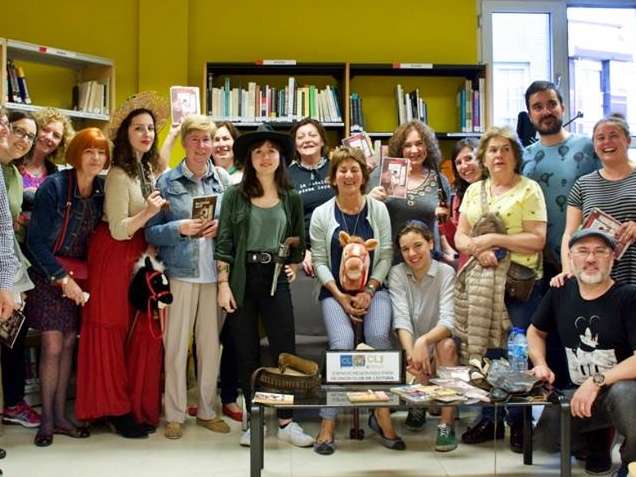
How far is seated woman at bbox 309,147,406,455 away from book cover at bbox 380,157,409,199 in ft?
0.36

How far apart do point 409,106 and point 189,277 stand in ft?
10.8

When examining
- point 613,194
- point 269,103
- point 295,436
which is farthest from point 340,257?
point 269,103

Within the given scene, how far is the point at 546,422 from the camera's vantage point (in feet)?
10.2

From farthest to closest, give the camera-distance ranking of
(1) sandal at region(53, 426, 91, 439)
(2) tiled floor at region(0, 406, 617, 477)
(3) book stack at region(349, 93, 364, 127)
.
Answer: (3) book stack at region(349, 93, 364, 127) < (1) sandal at region(53, 426, 91, 439) < (2) tiled floor at region(0, 406, 617, 477)

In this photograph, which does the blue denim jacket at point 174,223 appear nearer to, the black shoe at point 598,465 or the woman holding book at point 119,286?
the woman holding book at point 119,286

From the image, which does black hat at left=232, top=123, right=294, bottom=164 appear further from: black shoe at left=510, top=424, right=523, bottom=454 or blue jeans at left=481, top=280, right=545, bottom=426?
black shoe at left=510, top=424, right=523, bottom=454

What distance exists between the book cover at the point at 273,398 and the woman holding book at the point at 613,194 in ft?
4.26

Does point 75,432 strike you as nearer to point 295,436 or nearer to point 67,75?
point 295,436

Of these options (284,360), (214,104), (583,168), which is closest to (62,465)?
(284,360)

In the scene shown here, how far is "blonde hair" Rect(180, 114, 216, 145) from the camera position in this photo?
3.63 meters

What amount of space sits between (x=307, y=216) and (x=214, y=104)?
228cm

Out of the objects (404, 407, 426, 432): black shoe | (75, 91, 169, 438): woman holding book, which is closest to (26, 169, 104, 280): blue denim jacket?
(75, 91, 169, 438): woman holding book

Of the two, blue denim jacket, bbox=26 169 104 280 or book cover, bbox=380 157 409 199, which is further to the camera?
book cover, bbox=380 157 409 199

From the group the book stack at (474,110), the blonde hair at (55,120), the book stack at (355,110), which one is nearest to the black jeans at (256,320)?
the blonde hair at (55,120)
